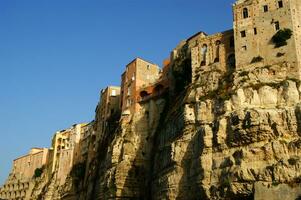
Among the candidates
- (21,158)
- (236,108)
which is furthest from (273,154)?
(21,158)

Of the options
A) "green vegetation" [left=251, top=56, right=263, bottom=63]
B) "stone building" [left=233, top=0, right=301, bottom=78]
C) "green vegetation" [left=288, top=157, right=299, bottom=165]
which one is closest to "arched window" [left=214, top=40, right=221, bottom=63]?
"stone building" [left=233, top=0, right=301, bottom=78]

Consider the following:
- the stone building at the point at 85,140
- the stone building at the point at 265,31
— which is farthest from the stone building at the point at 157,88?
the stone building at the point at 85,140

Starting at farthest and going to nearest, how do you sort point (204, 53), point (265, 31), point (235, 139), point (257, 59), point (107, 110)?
point (107, 110) → point (204, 53) → point (265, 31) → point (257, 59) → point (235, 139)

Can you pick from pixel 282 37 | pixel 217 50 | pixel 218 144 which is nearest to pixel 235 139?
pixel 218 144

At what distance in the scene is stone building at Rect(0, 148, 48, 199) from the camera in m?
96.2

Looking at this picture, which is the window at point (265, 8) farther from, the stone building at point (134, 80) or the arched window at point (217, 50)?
the stone building at point (134, 80)

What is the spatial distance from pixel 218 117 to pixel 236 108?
201 centimetres

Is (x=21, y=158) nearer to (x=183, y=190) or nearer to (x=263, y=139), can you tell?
(x=183, y=190)

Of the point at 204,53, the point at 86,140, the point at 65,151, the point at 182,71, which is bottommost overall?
the point at 65,151

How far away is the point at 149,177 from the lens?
58.7m

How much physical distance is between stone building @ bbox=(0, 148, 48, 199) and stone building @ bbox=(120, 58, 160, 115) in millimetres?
33513

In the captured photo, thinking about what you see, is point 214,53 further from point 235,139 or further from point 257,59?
point 235,139

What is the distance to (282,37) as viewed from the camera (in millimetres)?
49875

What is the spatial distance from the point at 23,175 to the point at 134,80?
44.0 metres
